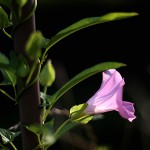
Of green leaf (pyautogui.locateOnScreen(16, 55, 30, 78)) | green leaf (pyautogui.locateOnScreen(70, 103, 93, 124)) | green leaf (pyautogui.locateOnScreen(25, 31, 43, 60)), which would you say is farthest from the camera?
green leaf (pyautogui.locateOnScreen(70, 103, 93, 124))

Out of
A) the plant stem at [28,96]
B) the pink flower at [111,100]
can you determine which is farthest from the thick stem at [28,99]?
the pink flower at [111,100]

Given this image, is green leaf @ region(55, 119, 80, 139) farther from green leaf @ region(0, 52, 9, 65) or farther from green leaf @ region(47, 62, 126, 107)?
green leaf @ region(0, 52, 9, 65)

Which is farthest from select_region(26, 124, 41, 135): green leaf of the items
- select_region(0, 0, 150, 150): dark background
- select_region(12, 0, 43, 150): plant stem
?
select_region(0, 0, 150, 150): dark background

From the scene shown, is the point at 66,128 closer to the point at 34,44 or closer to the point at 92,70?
the point at 92,70

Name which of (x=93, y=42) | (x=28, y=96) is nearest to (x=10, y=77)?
(x=28, y=96)

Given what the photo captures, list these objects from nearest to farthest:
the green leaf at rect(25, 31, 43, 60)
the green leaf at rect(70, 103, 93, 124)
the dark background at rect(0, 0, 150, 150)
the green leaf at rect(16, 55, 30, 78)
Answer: the green leaf at rect(25, 31, 43, 60) < the green leaf at rect(16, 55, 30, 78) < the green leaf at rect(70, 103, 93, 124) < the dark background at rect(0, 0, 150, 150)

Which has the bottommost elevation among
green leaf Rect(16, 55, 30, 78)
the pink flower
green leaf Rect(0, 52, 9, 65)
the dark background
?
the dark background
